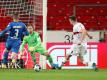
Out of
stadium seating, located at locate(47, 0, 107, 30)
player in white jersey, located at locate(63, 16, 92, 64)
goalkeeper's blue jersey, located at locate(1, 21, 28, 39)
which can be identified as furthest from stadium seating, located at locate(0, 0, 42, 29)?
player in white jersey, located at locate(63, 16, 92, 64)

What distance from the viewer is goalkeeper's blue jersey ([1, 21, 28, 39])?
17.8 m

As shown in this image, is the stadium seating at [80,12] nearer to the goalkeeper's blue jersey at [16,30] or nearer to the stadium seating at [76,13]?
the stadium seating at [76,13]

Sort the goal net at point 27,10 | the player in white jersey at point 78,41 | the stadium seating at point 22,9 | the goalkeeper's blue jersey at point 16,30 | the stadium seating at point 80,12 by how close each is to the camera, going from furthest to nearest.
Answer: the stadium seating at point 80,12
the stadium seating at point 22,9
the goal net at point 27,10
the goalkeeper's blue jersey at point 16,30
the player in white jersey at point 78,41

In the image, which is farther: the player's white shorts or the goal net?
the goal net

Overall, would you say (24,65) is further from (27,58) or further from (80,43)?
(80,43)

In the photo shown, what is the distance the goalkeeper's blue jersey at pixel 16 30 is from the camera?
17.8 m

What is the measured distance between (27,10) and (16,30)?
3587 millimetres

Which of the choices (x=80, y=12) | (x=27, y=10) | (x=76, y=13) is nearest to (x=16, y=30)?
(x=27, y=10)

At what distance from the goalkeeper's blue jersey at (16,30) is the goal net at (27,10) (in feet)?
3.68

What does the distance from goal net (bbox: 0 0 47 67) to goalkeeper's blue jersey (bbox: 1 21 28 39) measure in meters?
1.12

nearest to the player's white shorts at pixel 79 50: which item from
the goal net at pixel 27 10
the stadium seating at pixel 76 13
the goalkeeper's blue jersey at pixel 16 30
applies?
the goalkeeper's blue jersey at pixel 16 30

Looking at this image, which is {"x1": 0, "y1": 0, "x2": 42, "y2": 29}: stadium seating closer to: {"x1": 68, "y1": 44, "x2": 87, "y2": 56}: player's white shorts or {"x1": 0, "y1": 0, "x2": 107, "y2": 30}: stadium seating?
{"x1": 0, "y1": 0, "x2": 107, "y2": 30}: stadium seating

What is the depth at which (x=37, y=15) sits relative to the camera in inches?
798

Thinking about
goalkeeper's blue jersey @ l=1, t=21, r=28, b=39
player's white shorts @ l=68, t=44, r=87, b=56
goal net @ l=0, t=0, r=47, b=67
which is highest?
goal net @ l=0, t=0, r=47, b=67
